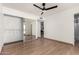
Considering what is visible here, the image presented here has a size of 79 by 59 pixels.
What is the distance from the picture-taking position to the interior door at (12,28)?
515cm

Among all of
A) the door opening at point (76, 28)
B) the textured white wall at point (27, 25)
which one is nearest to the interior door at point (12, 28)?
the textured white wall at point (27, 25)

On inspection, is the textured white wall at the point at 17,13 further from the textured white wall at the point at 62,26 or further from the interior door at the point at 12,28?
the textured white wall at the point at 62,26

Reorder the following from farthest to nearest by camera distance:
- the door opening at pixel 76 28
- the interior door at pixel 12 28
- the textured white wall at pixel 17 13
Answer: the interior door at pixel 12 28 → the textured white wall at pixel 17 13 → the door opening at pixel 76 28

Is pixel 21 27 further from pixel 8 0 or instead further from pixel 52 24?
pixel 8 0

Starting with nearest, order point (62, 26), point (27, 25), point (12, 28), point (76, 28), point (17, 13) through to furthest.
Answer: point (76, 28), point (12, 28), point (17, 13), point (62, 26), point (27, 25)

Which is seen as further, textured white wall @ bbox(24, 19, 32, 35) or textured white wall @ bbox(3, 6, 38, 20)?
textured white wall @ bbox(24, 19, 32, 35)

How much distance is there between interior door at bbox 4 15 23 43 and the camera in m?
5.15

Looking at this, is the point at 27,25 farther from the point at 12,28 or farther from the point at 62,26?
the point at 62,26

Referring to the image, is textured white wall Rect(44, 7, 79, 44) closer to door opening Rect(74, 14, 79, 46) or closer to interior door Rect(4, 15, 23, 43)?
door opening Rect(74, 14, 79, 46)

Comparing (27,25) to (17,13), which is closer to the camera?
(17,13)

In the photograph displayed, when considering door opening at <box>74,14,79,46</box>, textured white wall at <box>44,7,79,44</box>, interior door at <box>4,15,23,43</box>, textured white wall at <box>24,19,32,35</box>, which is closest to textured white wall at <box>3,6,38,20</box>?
interior door at <box>4,15,23,43</box>

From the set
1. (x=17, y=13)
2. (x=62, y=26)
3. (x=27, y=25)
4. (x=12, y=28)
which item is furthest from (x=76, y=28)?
(x=27, y=25)

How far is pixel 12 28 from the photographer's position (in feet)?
18.0
